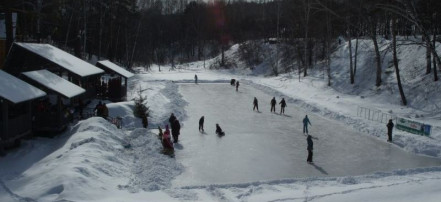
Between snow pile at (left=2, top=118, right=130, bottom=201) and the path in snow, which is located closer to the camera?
snow pile at (left=2, top=118, right=130, bottom=201)

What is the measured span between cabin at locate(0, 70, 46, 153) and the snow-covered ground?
0.56 m

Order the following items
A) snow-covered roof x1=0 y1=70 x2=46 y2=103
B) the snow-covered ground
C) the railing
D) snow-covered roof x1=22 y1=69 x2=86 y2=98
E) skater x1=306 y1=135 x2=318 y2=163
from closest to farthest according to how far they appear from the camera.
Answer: the snow-covered ground, snow-covered roof x1=0 y1=70 x2=46 y2=103, the railing, skater x1=306 y1=135 x2=318 y2=163, snow-covered roof x1=22 y1=69 x2=86 y2=98

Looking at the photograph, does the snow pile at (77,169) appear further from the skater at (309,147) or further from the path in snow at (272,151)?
the skater at (309,147)

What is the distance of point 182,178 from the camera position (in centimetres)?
1493

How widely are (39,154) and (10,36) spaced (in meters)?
11.0

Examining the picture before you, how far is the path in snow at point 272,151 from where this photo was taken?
15938 millimetres

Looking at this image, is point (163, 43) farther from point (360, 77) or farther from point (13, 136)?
point (13, 136)

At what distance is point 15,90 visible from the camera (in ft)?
53.6

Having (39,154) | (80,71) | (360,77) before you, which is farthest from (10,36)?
(360,77)

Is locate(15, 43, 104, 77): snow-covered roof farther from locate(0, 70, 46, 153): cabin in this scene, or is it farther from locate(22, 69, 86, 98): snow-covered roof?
locate(0, 70, 46, 153): cabin

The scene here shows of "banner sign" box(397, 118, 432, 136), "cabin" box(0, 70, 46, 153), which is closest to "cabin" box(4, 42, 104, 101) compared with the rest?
"cabin" box(0, 70, 46, 153)

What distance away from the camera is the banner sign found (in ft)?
71.7

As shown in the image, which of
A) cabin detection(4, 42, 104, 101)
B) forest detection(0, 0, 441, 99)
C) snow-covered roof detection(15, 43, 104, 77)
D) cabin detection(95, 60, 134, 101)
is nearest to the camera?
cabin detection(4, 42, 104, 101)

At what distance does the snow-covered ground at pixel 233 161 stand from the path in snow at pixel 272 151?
41mm
